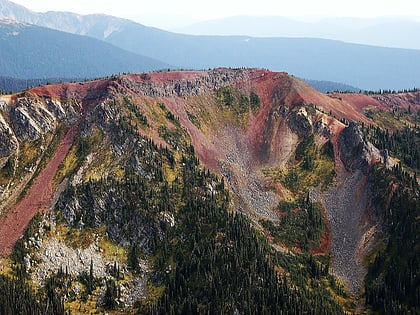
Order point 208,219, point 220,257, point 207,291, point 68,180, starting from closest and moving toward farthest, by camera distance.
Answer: point 207,291 < point 220,257 < point 208,219 < point 68,180

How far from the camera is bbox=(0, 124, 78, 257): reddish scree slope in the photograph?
159250 millimetres

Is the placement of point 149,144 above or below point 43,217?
above

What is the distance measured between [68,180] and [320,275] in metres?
103

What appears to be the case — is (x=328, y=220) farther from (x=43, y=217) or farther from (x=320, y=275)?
(x=43, y=217)

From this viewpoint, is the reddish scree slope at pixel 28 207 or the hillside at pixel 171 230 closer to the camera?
the hillside at pixel 171 230

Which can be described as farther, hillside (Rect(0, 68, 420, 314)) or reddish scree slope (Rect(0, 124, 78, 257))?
reddish scree slope (Rect(0, 124, 78, 257))

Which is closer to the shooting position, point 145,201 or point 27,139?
point 145,201

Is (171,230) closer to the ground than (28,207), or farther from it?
closer to the ground

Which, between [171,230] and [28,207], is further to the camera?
[28,207]

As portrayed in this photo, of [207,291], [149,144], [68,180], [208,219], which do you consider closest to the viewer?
[207,291]

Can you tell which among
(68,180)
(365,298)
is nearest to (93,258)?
(68,180)

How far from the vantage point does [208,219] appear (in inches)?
6580

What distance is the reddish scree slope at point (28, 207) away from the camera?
522 feet

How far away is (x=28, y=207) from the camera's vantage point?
170625 millimetres
